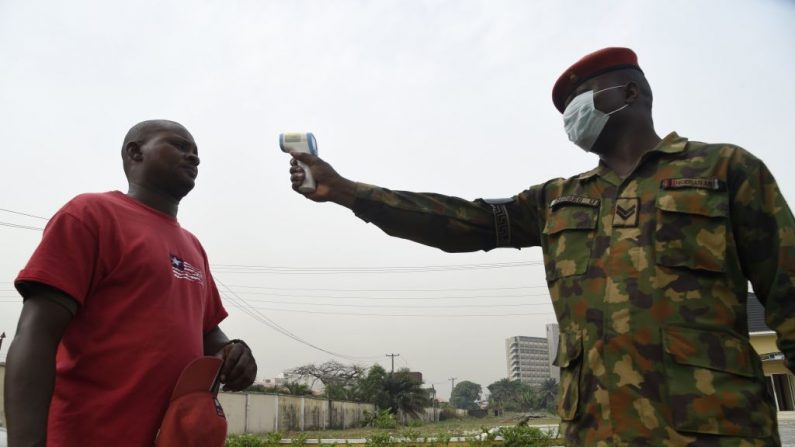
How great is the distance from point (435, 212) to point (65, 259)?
3.89ft

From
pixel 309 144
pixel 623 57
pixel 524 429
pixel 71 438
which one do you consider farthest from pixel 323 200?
pixel 524 429

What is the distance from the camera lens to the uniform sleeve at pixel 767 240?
5.09ft

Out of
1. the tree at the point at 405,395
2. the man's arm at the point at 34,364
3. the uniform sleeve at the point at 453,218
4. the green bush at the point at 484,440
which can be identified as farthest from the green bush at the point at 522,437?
the tree at the point at 405,395

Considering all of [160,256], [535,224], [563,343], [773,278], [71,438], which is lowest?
[71,438]

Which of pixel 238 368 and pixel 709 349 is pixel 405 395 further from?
pixel 709 349

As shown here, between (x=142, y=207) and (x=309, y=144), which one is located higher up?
(x=309, y=144)

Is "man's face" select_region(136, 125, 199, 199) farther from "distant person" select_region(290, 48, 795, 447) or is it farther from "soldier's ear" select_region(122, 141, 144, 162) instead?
"distant person" select_region(290, 48, 795, 447)

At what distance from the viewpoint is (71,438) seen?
1.54 metres

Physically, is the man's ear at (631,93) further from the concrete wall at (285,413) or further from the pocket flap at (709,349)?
the concrete wall at (285,413)

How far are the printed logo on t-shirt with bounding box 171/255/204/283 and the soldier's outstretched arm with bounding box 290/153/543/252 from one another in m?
0.48

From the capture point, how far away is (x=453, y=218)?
2086 mm

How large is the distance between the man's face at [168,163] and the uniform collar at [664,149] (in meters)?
1.45

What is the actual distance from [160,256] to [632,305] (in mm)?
1482

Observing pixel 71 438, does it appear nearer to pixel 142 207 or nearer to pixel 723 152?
pixel 142 207
